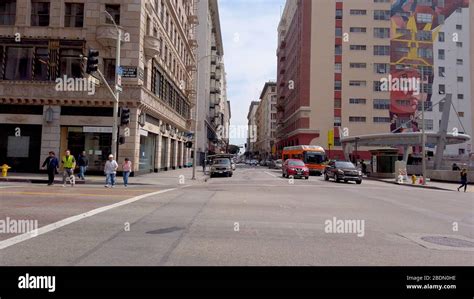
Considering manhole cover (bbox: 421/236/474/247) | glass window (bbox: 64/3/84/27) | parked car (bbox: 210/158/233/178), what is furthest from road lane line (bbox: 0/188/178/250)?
parked car (bbox: 210/158/233/178)

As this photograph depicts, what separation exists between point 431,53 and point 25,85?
76458mm

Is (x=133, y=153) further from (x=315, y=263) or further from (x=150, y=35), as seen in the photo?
(x=315, y=263)

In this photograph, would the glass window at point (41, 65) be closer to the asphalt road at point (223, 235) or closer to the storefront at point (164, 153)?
the storefront at point (164, 153)

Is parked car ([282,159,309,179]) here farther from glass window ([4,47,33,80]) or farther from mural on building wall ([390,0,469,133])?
mural on building wall ([390,0,469,133])

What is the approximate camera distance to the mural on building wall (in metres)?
71.9

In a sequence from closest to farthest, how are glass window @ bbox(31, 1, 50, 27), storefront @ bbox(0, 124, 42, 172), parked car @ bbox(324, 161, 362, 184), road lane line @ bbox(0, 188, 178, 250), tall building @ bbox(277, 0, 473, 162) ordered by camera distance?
1. road lane line @ bbox(0, 188, 178, 250)
2. storefront @ bbox(0, 124, 42, 172)
3. parked car @ bbox(324, 161, 362, 184)
4. glass window @ bbox(31, 1, 50, 27)
5. tall building @ bbox(277, 0, 473, 162)

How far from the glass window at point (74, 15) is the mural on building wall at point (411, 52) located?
60429 mm

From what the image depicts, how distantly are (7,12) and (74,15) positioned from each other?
16.9 ft

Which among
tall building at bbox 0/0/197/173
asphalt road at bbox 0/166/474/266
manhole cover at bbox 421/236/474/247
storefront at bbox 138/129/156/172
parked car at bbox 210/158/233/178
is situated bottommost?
manhole cover at bbox 421/236/474/247

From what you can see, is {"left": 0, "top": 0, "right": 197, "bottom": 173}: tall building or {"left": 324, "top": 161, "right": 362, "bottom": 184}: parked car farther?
{"left": 324, "top": 161, "right": 362, "bottom": 184}: parked car

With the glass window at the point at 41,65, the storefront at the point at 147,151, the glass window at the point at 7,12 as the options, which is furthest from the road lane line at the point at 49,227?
the glass window at the point at 7,12

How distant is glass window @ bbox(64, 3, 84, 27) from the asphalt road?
19.3 meters

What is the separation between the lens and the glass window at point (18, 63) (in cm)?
2744
